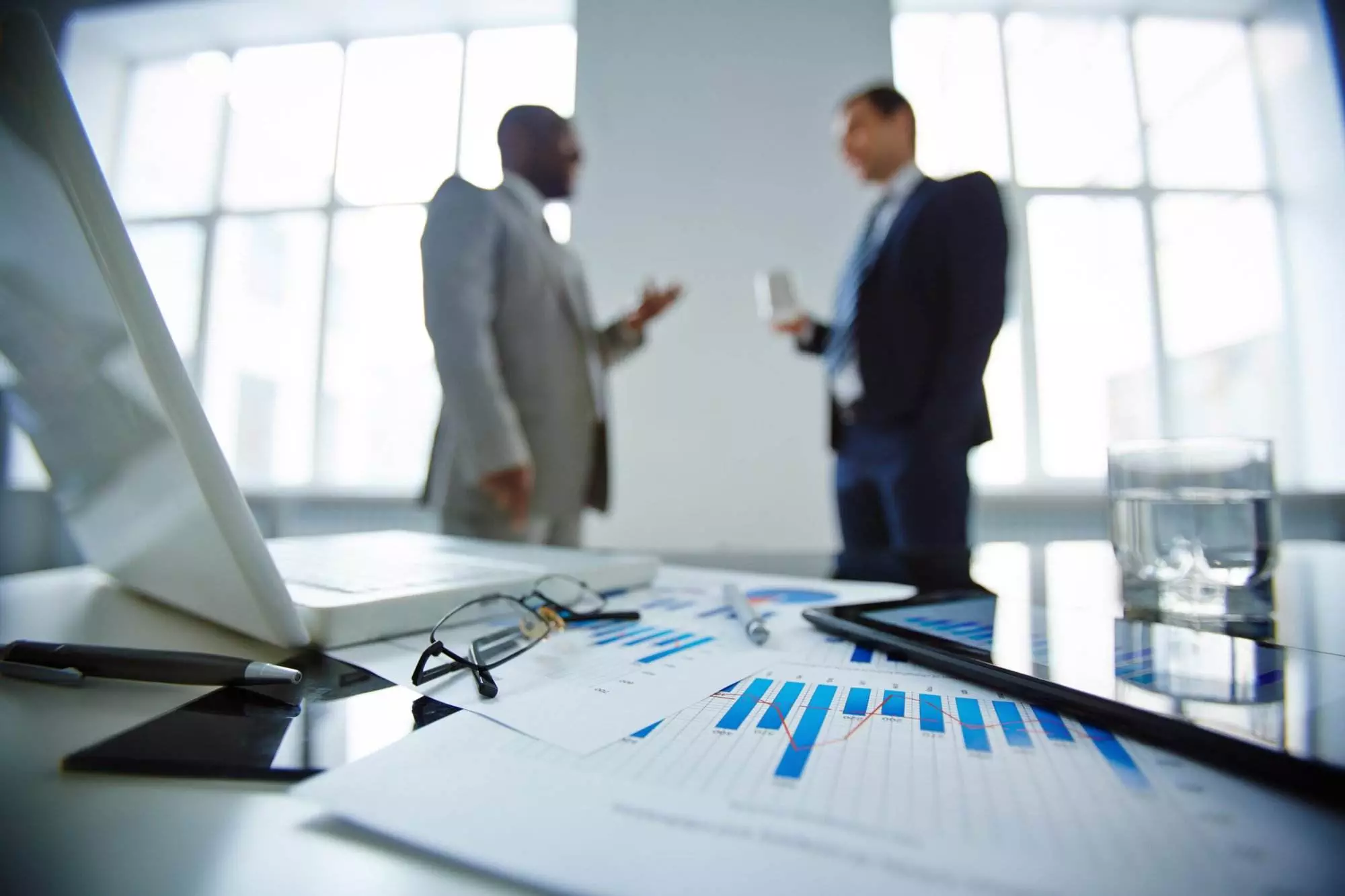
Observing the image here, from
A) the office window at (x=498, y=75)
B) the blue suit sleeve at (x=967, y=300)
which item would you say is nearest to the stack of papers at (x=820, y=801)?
the blue suit sleeve at (x=967, y=300)

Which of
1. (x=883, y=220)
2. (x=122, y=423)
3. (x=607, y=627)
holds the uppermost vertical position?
(x=883, y=220)

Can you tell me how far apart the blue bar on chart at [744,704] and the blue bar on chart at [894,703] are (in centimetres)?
4

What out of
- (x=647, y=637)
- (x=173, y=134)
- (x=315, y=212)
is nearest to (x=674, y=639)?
(x=647, y=637)

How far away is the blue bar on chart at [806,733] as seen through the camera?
0.14 meters

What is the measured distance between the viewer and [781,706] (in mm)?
182

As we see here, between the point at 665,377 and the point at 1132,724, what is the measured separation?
1831 millimetres

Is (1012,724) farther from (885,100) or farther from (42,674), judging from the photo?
(885,100)

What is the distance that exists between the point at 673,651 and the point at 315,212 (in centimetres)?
288

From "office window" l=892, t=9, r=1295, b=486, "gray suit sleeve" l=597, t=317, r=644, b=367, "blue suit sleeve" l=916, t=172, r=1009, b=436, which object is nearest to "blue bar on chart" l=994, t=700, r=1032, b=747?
"blue suit sleeve" l=916, t=172, r=1009, b=436

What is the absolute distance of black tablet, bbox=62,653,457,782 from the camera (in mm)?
137

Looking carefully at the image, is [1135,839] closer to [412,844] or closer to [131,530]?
[412,844]

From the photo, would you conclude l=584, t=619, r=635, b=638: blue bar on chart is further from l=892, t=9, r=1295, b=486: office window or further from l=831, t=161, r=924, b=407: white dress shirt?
l=892, t=9, r=1295, b=486: office window

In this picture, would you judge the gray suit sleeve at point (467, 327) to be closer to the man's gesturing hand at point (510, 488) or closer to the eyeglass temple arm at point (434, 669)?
the man's gesturing hand at point (510, 488)

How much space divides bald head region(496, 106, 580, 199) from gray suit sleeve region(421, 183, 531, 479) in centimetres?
23
